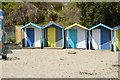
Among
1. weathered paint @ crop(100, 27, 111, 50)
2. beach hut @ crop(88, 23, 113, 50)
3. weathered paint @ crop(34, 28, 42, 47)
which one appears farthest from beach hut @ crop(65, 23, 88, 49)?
weathered paint @ crop(34, 28, 42, 47)

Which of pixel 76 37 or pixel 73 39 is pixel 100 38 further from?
pixel 73 39

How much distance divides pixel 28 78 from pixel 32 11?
97.9 feet

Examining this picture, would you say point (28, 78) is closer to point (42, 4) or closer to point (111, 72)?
point (111, 72)

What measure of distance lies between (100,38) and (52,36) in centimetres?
482

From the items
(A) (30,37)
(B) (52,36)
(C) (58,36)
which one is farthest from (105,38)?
(A) (30,37)

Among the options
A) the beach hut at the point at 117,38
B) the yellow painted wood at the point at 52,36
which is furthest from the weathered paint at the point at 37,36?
the beach hut at the point at 117,38

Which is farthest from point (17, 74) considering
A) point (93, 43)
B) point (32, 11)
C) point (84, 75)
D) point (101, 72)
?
point (32, 11)

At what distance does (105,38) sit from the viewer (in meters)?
21.3

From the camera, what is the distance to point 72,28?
22203 mm

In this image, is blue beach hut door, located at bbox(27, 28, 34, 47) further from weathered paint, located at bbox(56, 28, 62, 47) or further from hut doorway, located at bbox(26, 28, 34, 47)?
weathered paint, located at bbox(56, 28, 62, 47)

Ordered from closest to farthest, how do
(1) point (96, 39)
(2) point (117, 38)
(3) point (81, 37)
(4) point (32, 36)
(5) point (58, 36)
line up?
(2) point (117, 38)
(1) point (96, 39)
(3) point (81, 37)
(5) point (58, 36)
(4) point (32, 36)

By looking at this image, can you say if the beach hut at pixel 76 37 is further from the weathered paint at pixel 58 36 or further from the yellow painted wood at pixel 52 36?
the yellow painted wood at pixel 52 36

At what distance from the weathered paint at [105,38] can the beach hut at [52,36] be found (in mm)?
4080

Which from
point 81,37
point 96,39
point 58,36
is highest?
point 58,36
